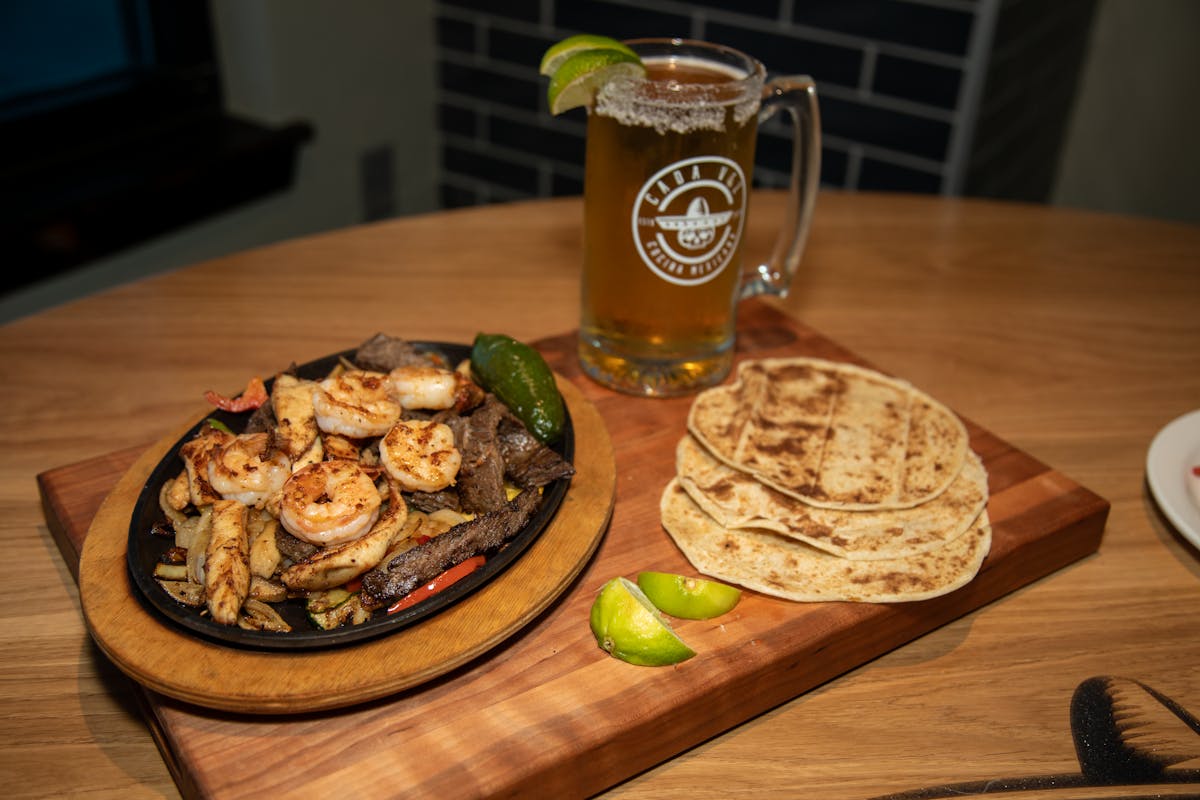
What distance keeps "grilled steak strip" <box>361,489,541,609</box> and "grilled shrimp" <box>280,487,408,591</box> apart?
0.02 m

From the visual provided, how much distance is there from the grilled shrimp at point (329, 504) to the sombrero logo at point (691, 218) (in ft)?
1.98

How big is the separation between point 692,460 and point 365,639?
0.61m

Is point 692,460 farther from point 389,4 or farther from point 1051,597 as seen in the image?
point 389,4

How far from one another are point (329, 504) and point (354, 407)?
7.4 inches

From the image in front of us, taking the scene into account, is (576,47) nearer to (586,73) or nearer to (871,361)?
(586,73)

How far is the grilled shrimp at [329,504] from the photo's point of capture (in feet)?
4.17

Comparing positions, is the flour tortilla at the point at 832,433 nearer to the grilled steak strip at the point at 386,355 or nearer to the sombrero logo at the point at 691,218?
the sombrero logo at the point at 691,218

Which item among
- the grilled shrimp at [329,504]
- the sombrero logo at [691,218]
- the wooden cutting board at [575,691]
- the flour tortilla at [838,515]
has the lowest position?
the wooden cutting board at [575,691]

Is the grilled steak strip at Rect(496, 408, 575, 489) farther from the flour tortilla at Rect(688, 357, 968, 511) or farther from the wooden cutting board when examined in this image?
the flour tortilla at Rect(688, 357, 968, 511)

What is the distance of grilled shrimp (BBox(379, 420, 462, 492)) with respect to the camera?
1.37m

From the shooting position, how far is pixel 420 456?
138 cm

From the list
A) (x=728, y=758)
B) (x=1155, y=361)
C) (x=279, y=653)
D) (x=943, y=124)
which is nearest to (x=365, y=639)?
(x=279, y=653)

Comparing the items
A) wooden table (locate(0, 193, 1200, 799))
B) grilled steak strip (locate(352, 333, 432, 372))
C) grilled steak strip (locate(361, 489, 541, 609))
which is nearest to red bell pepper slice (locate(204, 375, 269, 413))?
grilled steak strip (locate(352, 333, 432, 372))

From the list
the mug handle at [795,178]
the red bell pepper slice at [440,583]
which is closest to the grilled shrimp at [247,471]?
the red bell pepper slice at [440,583]
